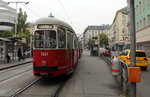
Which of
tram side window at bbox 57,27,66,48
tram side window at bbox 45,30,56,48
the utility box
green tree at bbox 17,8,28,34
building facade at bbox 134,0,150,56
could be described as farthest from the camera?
green tree at bbox 17,8,28,34

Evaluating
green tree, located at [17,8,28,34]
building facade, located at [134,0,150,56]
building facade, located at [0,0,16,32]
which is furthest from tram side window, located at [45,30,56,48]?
building facade, located at [0,0,16,32]

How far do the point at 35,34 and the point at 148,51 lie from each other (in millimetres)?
22317

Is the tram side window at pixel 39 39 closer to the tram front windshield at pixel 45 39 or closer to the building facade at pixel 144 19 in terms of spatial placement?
the tram front windshield at pixel 45 39

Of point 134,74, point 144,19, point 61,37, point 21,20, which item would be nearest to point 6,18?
point 21,20

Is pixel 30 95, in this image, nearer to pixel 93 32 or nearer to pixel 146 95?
pixel 146 95

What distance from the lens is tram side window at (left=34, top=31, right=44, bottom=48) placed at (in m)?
8.51

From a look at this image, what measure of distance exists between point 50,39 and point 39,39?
1.74 ft

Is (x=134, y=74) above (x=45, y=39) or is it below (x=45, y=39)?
below

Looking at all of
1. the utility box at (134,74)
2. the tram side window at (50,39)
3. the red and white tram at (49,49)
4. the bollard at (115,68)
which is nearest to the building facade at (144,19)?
the bollard at (115,68)

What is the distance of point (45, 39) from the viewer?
8484mm

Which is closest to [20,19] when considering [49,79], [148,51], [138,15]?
[138,15]

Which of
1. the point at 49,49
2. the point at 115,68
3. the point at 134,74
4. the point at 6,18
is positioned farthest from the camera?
the point at 6,18

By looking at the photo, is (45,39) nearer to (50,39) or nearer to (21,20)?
(50,39)

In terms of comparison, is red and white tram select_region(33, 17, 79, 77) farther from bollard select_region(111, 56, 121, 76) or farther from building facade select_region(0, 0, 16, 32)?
building facade select_region(0, 0, 16, 32)
